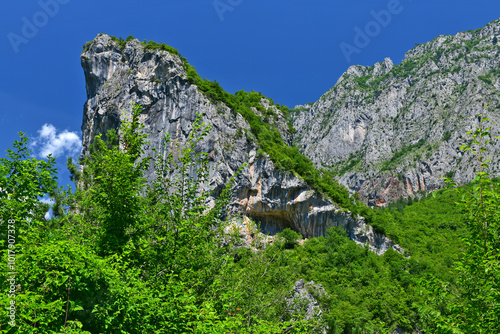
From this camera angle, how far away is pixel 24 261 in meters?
4.80

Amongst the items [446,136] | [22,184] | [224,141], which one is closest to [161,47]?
[224,141]

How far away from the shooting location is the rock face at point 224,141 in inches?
1944

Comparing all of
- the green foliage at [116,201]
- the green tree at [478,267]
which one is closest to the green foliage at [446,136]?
the green tree at [478,267]

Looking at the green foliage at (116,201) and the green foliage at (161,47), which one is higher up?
the green foliage at (161,47)

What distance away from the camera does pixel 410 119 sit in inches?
5315

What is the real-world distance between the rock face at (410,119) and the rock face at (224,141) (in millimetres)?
69214

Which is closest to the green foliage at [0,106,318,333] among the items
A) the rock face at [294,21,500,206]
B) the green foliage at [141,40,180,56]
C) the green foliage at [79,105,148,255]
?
the green foliage at [79,105,148,255]

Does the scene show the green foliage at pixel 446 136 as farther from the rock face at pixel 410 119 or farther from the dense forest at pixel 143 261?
the dense forest at pixel 143 261

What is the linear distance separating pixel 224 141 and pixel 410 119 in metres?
107

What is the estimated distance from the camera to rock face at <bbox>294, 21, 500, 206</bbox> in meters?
114

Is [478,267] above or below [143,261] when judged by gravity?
below

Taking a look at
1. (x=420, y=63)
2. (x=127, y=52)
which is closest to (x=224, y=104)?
(x=127, y=52)

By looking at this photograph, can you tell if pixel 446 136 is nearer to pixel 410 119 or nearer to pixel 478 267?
pixel 410 119

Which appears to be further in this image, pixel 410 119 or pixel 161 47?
pixel 410 119
